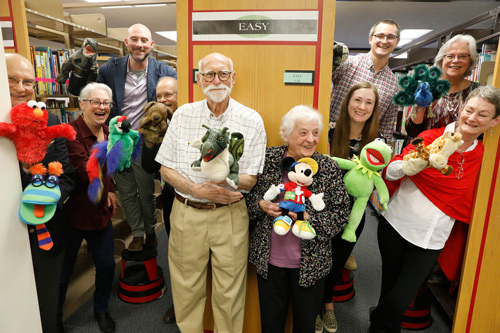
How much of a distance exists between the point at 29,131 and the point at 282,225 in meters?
1.17

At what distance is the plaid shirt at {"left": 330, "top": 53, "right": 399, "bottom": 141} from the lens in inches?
90.1

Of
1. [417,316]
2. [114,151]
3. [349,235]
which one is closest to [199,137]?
[114,151]

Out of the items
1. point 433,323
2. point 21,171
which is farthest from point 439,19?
point 21,171

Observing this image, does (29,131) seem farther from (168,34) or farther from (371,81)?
(168,34)

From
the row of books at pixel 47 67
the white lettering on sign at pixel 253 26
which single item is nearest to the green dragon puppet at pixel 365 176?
the white lettering on sign at pixel 253 26

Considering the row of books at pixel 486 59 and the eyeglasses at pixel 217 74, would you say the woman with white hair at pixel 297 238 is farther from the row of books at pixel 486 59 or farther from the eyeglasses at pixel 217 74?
the row of books at pixel 486 59

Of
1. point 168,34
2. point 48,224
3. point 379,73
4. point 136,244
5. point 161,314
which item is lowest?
point 161,314

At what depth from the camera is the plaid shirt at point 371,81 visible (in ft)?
7.51

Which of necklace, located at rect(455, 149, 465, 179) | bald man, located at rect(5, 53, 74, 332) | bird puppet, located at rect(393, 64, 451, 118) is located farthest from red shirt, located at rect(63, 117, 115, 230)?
necklace, located at rect(455, 149, 465, 179)

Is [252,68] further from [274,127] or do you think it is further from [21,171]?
[21,171]

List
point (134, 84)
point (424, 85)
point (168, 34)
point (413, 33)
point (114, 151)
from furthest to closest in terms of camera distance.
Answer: point (168, 34)
point (413, 33)
point (134, 84)
point (424, 85)
point (114, 151)

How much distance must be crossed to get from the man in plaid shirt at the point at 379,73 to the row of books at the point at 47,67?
267cm

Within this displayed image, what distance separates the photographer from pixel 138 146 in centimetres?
181

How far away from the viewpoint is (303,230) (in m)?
1.46
